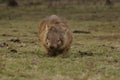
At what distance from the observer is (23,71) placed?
9586 mm

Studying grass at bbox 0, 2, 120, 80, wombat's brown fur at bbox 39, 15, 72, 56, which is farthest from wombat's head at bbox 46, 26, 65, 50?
grass at bbox 0, 2, 120, 80

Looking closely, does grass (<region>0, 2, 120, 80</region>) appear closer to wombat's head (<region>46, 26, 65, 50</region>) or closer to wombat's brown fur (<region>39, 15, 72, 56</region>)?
wombat's brown fur (<region>39, 15, 72, 56</region>)

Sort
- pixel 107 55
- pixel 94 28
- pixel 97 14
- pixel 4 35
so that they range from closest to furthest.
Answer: pixel 107 55
pixel 4 35
pixel 94 28
pixel 97 14

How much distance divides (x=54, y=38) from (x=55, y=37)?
2.6 inches

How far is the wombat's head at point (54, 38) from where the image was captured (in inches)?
438

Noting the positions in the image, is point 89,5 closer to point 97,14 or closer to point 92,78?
point 97,14

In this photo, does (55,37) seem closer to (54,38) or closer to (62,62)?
(54,38)

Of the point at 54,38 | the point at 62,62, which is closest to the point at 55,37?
the point at 54,38

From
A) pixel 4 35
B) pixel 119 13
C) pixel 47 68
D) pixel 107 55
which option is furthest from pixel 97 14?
pixel 47 68

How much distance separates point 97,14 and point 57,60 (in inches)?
785

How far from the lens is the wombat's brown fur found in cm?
1121

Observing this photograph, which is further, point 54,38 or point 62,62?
point 54,38

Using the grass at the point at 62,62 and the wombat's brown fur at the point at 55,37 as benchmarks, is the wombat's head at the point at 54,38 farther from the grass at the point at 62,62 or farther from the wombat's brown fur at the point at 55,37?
the grass at the point at 62,62

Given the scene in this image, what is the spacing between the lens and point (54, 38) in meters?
11.2
